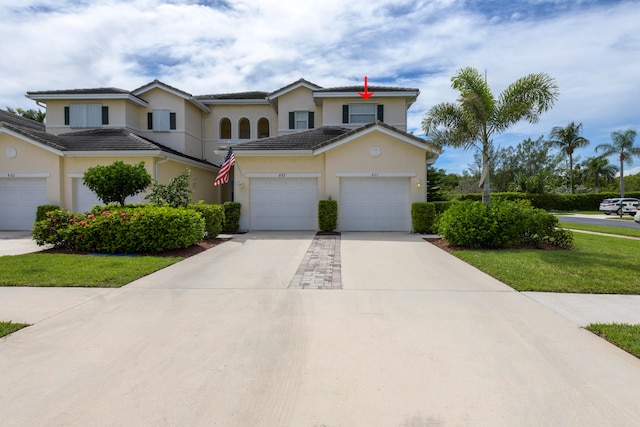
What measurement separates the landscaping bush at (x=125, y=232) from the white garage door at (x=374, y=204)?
711cm

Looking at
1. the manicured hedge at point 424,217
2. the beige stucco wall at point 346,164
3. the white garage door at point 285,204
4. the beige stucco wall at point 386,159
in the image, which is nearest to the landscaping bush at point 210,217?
the beige stucco wall at point 346,164

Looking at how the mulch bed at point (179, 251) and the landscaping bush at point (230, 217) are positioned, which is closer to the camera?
the mulch bed at point (179, 251)

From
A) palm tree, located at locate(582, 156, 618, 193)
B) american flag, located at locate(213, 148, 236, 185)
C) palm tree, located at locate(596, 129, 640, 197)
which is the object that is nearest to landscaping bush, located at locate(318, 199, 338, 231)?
american flag, located at locate(213, 148, 236, 185)

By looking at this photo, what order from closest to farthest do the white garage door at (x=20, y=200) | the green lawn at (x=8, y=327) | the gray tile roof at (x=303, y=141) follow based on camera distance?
the green lawn at (x=8, y=327) < the gray tile roof at (x=303, y=141) < the white garage door at (x=20, y=200)

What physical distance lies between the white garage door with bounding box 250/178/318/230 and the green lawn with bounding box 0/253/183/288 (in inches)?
273

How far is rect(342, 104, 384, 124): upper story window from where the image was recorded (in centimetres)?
1939

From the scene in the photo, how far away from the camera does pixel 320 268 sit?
310 inches

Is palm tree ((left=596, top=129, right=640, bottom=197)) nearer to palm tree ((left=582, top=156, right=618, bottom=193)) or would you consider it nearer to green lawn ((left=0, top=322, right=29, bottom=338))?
palm tree ((left=582, top=156, right=618, bottom=193))

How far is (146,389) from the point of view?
9.82 ft

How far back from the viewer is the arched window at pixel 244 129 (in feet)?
74.9

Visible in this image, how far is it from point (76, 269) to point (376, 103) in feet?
53.4

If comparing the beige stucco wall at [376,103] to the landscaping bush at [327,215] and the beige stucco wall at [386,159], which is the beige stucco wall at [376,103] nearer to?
the beige stucco wall at [386,159]

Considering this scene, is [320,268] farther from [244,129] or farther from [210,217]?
[244,129]

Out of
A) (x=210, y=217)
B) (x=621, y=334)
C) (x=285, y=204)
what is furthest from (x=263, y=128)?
(x=621, y=334)
